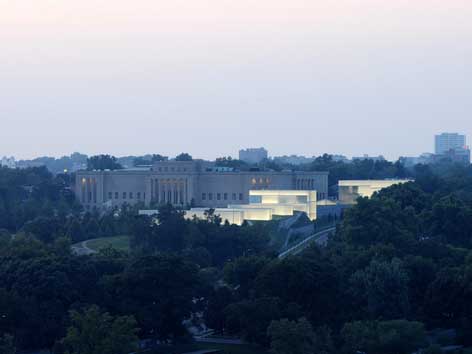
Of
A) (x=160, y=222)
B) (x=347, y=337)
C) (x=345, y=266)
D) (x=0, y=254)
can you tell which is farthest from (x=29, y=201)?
(x=347, y=337)

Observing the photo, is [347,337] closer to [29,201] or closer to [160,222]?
[160,222]

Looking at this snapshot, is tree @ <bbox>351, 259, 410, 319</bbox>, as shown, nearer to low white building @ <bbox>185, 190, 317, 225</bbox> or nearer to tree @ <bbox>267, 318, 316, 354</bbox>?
tree @ <bbox>267, 318, 316, 354</bbox>

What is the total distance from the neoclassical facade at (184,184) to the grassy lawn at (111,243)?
23082mm

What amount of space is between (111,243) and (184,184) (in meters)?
30.8

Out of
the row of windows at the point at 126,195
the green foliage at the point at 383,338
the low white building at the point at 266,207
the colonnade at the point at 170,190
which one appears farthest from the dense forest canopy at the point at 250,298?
the row of windows at the point at 126,195

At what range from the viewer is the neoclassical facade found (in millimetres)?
105812

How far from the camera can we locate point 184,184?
4193 inches

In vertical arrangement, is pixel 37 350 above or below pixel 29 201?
below

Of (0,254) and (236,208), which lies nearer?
(0,254)

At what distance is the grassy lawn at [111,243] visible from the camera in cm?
7462

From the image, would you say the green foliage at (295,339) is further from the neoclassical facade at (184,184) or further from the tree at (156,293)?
the neoclassical facade at (184,184)

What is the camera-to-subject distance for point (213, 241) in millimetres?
69812

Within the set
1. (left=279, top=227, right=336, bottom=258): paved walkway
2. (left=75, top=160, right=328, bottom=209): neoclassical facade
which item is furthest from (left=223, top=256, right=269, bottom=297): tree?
(left=75, top=160, right=328, bottom=209): neoclassical facade

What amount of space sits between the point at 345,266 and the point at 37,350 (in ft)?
55.0
